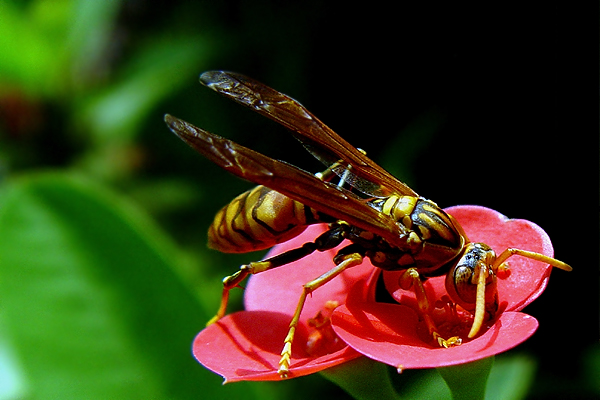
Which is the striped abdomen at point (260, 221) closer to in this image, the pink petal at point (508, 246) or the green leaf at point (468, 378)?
the pink petal at point (508, 246)

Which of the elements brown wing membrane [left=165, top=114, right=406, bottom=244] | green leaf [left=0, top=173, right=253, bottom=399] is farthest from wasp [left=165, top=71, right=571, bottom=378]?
green leaf [left=0, top=173, right=253, bottom=399]

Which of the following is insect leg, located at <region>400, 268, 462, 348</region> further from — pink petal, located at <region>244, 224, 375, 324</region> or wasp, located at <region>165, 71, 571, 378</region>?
pink petal, located at <region>244, 224, 375, 324</region>

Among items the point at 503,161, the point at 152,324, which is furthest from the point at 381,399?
the point at 503,161

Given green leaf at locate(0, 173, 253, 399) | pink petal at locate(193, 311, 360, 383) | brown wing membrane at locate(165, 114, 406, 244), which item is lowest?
green leaf at locate(0, 173, 253, 399)

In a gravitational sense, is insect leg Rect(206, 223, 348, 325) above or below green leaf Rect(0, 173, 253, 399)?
above

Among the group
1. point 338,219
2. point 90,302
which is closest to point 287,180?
point 338,219

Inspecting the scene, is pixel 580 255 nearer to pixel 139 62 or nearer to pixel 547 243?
pixel 547 243

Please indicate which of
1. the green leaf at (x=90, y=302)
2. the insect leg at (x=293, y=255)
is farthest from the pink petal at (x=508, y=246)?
the green leaf at (x=90, y=302)
